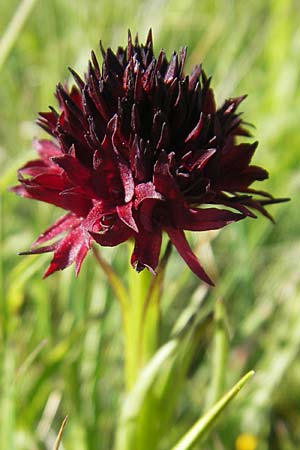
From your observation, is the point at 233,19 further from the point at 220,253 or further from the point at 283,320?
the point at 283,320

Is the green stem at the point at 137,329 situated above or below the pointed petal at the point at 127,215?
below

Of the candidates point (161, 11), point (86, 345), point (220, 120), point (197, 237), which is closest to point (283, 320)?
point (197, 237)

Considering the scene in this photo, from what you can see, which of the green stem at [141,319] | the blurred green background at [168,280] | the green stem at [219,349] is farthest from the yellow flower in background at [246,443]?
the green stem at [141,319]

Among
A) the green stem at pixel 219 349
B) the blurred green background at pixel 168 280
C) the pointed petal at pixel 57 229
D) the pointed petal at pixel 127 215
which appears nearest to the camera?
the pointed petal at pixel 127 215

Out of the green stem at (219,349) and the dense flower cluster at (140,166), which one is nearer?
the dense flower cluster at (140,166)

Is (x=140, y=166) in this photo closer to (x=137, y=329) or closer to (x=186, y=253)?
(x=186, y=253)

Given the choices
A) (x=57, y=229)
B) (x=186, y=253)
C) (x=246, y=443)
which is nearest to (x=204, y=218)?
(x=186, y=253)

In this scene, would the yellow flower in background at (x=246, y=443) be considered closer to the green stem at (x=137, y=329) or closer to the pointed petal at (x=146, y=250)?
the green stem at (x=137, y=329)
